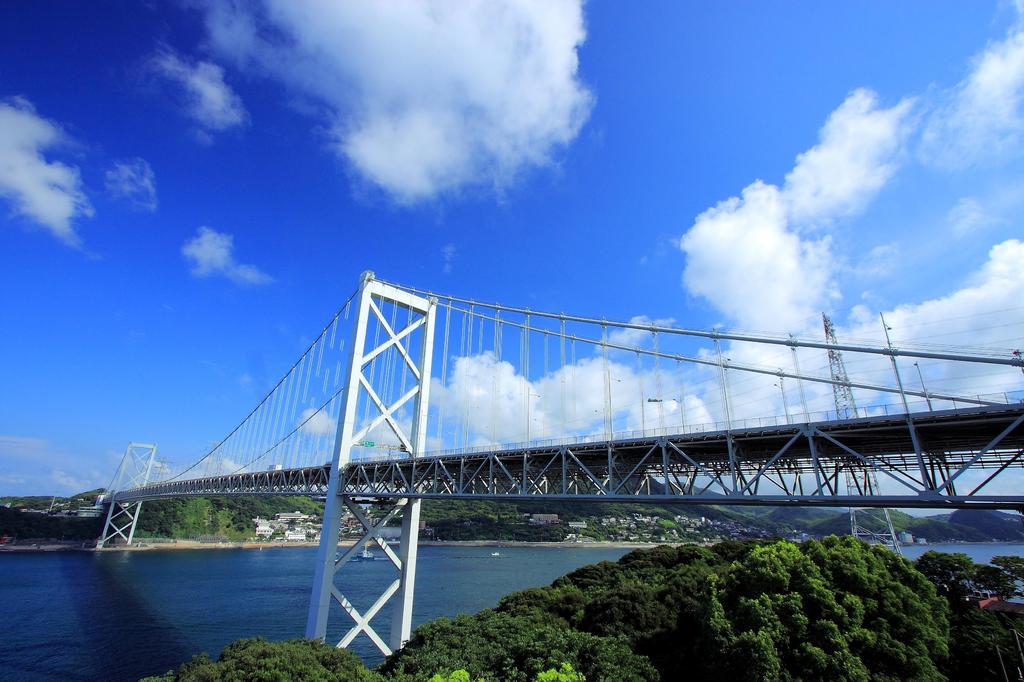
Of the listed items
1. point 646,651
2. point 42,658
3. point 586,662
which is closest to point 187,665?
point 586,662

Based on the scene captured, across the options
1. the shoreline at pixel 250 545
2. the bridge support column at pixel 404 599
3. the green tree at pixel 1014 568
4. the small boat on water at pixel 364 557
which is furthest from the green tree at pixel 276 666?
the small boat on water at pixel 364 557

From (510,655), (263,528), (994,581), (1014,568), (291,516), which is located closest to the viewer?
(510,655)

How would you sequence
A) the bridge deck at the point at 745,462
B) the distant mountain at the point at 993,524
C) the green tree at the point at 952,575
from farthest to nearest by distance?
1. the distant mountain at the point at 993,524
2. the green tree at the point at 952,575
3. the bridge deck at the point at 745,462

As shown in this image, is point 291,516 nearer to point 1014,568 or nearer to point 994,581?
point 994,581

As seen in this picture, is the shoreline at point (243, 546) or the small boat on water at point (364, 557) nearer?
the shoreline at point (243, 546)

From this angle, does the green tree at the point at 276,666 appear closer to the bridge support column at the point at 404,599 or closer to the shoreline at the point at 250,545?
the bridge support column at the point at 404,599

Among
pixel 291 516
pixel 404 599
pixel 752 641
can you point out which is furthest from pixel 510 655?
pixel 291 516

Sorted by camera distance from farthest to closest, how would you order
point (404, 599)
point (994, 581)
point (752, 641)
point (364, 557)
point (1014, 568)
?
point (364, 557) < point (1014, 568) < point (994, 581) < point (404, 599) < point (752, 641)

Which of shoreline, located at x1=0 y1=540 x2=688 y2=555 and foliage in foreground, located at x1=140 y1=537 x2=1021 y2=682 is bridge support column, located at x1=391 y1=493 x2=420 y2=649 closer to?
foliage in foreground, located at x1=140 y1=537 x2=1021 y2=682

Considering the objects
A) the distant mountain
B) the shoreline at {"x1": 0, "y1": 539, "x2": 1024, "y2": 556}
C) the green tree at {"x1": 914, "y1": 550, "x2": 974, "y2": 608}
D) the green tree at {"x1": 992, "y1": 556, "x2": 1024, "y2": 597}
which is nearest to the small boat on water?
the shoreline at {"x1": 0, "y1": 539, "x2": 1024, "y2": 556}
